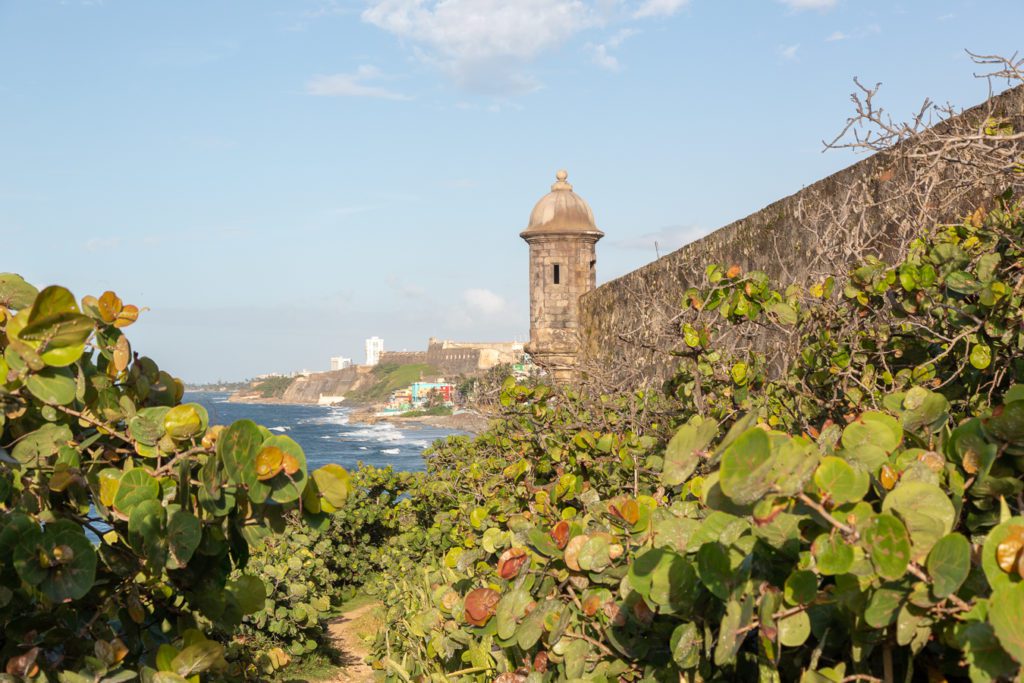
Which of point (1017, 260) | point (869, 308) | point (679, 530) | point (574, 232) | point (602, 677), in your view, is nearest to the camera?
point (679, 530)

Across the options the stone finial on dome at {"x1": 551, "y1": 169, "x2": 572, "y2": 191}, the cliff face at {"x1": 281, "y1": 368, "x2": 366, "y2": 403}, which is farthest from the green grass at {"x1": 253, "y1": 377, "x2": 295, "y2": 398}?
the stone finial on dome at {"x1": 551, "y1": 169, "x2": 572, "y2": 191}

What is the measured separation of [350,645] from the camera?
8305 millimetres

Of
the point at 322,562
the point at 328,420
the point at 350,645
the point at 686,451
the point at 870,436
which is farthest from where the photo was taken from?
the point at 328,420

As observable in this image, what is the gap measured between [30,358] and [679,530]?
1495 millimetres

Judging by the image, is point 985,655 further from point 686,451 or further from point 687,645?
point 686,451

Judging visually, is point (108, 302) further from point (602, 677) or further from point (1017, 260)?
point (1017, 260)

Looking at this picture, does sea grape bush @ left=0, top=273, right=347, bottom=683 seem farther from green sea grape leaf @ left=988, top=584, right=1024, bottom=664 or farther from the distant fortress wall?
the distant fortress wall

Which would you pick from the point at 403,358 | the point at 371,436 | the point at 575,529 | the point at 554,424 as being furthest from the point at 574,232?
the point at 403,358

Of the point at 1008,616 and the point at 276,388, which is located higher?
the point at 1008,616

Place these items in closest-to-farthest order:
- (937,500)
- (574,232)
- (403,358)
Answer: (937,500)
(574,232)
(403,358)

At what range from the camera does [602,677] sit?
2260 mm

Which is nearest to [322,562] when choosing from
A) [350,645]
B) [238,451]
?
[350,645]

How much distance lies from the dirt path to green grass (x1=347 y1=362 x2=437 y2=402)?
10665 cm

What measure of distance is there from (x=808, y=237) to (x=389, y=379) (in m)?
136
